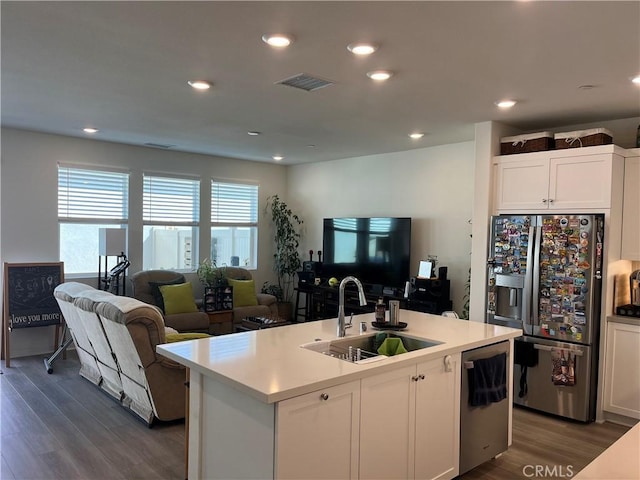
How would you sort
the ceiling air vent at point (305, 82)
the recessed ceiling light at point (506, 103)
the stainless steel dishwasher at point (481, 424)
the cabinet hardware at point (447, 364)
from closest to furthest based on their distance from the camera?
the cabinet hardware at point (447, 364)
the stainless steel dishwasher at point (481, 424)
the ceiling air vent at point (305, 82)
the recessed ceiling light at point (506, 103)

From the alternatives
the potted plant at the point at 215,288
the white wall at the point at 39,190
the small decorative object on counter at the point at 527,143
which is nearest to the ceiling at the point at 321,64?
the small decorative object on counter at the point at 527,143

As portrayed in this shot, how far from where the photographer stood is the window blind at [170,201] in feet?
22.1

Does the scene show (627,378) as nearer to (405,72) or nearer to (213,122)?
(405,72)

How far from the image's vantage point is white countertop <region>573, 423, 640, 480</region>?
139cm

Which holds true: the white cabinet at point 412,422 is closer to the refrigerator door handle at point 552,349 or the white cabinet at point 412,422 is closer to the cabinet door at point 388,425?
the cabinet door at point 388,425

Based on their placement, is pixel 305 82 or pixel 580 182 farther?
pixel 580 182

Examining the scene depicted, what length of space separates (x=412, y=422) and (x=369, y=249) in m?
3.95

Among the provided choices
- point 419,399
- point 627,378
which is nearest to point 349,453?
point 419,399

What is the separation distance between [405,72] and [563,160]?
6.12 feet

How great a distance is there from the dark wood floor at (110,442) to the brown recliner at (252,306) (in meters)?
2.44

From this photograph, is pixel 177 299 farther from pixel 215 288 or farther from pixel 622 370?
pixel 622 370

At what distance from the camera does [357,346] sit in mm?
3182

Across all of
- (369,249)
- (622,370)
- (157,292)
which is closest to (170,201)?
(157,292)

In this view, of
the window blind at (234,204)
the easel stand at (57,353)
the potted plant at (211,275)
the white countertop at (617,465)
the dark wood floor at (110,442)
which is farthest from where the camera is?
the window blind at (234,204)
